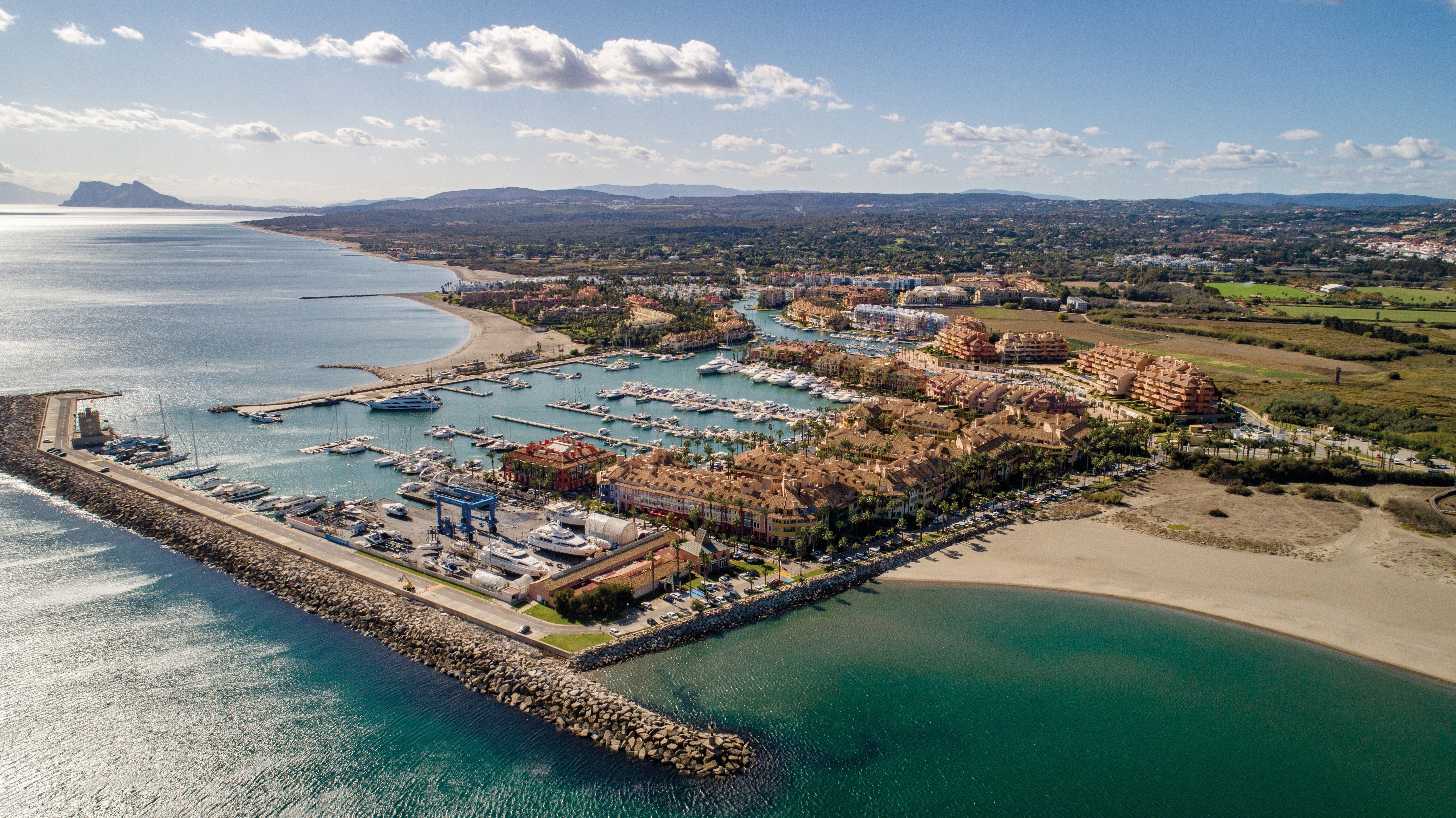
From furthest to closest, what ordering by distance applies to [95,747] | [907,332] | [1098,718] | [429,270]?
[429,270], [907,332], [1098,718], [95,747]

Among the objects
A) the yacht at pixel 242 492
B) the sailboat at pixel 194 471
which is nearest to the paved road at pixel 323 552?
the yacht at pixel 242 492

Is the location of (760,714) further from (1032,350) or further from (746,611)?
(1032,350)

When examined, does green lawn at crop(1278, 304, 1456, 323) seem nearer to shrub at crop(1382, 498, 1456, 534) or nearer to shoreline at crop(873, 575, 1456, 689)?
shrub at crop(1382, 498, 1456, 534)

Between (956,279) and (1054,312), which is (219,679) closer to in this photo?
(1054,312)

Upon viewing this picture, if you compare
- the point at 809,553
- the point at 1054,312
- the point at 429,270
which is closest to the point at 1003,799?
the point at 809,553

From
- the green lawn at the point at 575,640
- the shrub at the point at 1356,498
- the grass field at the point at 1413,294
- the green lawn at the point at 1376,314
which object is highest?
the grass field at the point at 1413,294

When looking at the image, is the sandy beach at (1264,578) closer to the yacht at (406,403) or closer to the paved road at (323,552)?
the paved road at (323,552)
